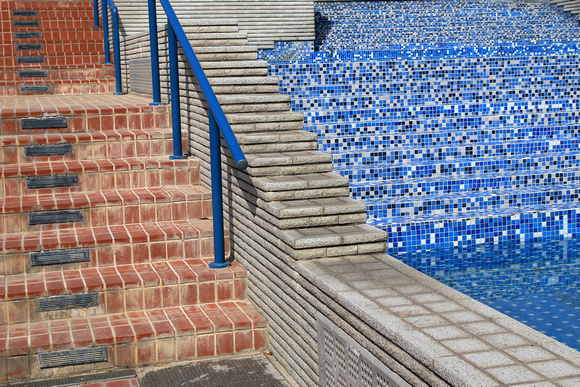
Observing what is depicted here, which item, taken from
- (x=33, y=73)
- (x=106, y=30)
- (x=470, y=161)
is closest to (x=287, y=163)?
(x=470, y=161)

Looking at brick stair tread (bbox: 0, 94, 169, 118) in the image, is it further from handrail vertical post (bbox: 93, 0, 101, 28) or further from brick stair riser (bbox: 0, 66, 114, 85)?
handrail vertical post (bbox: 93, 0, 101, 28)

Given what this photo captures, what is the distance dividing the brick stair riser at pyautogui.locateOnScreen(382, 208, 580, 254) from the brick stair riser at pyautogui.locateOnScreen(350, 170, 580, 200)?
491mm

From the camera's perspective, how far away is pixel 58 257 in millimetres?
4453

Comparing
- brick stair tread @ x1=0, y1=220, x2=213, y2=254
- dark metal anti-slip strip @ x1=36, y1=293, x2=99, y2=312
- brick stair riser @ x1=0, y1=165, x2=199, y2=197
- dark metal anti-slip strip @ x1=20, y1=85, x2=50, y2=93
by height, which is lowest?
dark metal anti-slip strip @ x1=36, y1=293, x2=99, y2=312

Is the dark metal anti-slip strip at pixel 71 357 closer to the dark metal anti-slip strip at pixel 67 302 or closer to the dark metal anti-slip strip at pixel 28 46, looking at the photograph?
the dark metal anti-slip strip at pixel 67 302

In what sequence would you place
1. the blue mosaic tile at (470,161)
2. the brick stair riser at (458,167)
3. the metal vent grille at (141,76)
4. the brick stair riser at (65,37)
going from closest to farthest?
the blue mosaic tile at (470,161) < the metal vent grille at (141,76) < the brick stair riser at (458,167) < the brick stair riser at (65,37)

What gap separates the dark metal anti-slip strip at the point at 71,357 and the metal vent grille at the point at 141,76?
3.06m

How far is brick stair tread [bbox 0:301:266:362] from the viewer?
12.7 feet

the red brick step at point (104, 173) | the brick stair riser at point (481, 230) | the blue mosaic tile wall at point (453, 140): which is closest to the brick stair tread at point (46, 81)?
the blue mosaic tile wall at point (453, 140)

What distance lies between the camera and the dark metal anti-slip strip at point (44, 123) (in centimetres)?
559

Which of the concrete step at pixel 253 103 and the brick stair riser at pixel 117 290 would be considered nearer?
the brick stair riser at pixel 117 290

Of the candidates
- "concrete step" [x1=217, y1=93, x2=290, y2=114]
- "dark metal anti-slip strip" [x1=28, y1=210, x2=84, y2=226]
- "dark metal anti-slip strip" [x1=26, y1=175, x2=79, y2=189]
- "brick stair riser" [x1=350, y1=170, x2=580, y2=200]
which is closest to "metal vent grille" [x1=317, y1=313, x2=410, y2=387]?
"concrete step" [x1=217, y1=93, x2=290, y2=114]

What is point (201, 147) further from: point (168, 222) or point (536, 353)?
point (536, 353)

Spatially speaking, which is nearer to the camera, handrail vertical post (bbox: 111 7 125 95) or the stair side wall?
the stair side wall
